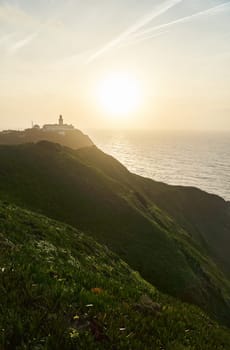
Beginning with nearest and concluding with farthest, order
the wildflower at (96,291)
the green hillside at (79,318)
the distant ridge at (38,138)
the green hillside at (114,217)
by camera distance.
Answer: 1. the green hillside at (79,318)
2. the wildflower at (96,291)
3. the green hillside at (114,217)
4. the distant ridge at (38,138)

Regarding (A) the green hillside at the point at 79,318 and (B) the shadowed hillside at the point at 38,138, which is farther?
(B) the shadowed hillside at the point at 38,138

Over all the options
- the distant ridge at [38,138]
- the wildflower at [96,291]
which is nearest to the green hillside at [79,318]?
the wildflower at [96,291]

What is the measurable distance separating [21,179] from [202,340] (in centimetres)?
3982

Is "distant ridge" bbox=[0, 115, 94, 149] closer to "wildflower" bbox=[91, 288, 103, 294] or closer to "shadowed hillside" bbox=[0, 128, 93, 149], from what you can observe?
"shadowed hillside" bbox=[0, 128, 93, 149]

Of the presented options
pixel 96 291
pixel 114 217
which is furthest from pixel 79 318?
pixel 114 217

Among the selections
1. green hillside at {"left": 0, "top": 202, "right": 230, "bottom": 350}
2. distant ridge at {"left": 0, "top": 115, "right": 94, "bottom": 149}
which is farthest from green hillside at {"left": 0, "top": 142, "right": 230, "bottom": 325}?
distant ridge at {"left": 0, "top": 115, "right": 94, "bottom": 149}

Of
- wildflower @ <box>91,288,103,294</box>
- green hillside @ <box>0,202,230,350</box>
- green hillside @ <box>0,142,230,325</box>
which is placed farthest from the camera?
green hillside @ <box>0,142,230,325</box>

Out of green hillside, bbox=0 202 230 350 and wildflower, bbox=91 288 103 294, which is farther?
wildflower, bbox=91 288 103 294

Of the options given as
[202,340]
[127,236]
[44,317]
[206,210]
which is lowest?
[206,210]

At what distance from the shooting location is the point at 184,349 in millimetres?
7676

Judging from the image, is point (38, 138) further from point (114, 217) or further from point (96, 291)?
point (96, 291)

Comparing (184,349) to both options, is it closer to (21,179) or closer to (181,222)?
(21,179)

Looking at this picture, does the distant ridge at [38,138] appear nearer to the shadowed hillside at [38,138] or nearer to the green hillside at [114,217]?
the shadowed hillside at [38,138]

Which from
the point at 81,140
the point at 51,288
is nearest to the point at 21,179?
the point at 51,288
